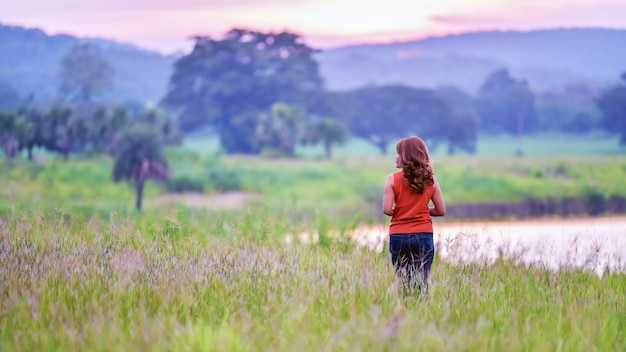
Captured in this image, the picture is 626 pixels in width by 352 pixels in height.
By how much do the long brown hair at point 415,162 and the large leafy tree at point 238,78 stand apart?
52720 mm

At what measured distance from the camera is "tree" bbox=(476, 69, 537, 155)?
70.2 m

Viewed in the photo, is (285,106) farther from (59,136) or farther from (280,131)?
(59,136)

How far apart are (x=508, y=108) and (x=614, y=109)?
9.34m

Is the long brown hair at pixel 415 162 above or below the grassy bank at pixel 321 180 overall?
above

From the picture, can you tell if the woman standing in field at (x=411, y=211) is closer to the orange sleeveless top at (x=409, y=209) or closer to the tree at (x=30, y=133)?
the orange sleeveless top at (x=409, y=209)

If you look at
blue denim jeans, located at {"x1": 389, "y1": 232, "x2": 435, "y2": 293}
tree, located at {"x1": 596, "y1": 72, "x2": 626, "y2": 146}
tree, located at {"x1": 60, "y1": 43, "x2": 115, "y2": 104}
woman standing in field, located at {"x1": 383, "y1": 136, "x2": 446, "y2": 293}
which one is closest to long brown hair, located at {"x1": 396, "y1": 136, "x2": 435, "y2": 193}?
woman standing in field, located at {"x1": 383, "y1": 136, "x2": 446, "y2": 293}

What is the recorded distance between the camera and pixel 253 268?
6508 mm

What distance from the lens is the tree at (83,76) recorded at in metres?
66.5

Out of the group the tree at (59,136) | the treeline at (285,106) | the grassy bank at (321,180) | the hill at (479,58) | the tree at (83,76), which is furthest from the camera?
the hill at (479,58)

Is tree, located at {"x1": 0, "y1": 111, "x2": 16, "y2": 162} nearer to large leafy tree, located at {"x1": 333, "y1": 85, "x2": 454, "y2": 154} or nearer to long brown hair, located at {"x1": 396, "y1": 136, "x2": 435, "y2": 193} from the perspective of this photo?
large leafy tree, located at {"x1": 333, "y1": 85, "x2": 454, "y2": 154}

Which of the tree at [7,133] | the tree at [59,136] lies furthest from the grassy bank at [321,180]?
the tree at [7,133]

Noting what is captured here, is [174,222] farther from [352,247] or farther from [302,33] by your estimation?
[302,33]

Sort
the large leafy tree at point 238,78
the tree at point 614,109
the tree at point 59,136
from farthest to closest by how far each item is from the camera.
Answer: the tree at point 614,109, the large leafy tree at point 238,78, the tree at point 59,136

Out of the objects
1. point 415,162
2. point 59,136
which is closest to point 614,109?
point 59,136
